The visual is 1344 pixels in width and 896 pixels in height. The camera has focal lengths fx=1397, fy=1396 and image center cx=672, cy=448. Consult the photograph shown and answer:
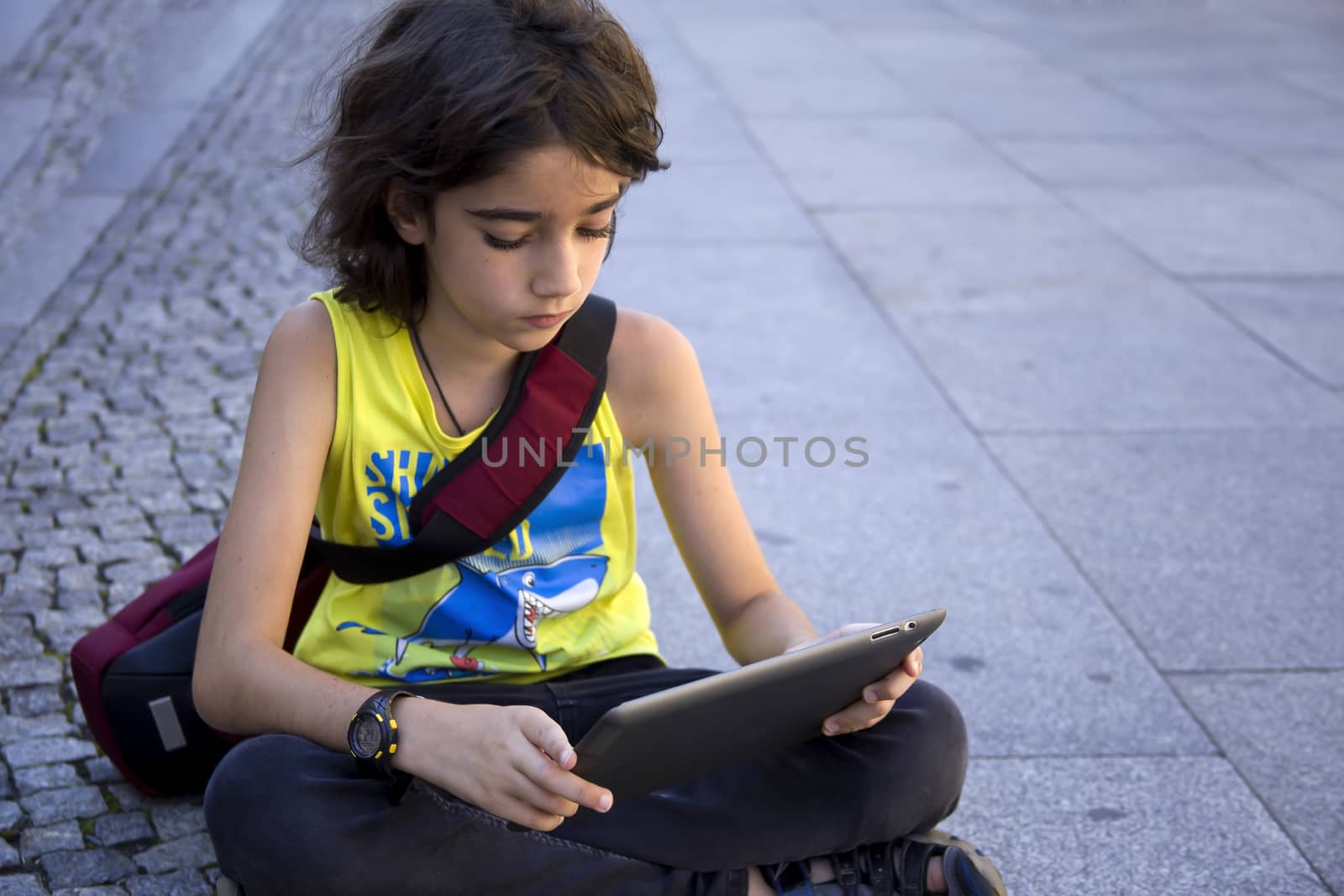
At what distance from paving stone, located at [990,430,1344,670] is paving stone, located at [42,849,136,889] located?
6.43 ft

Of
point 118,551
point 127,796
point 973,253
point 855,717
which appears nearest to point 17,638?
point 118,551

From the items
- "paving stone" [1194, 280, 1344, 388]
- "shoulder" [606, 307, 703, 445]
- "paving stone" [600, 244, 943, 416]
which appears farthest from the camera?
"paving stone" [1194, 280, 1344, 388]

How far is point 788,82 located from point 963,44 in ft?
6.22

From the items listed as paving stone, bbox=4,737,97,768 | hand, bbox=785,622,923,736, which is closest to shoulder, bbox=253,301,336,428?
hand, bbox=785,622,923,736

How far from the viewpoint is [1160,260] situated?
5215 mm

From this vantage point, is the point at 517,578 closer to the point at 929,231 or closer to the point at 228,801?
the point at 228,801

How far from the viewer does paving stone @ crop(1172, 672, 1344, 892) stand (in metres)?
2.31

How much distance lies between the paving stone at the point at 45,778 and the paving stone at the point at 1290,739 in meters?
2.02

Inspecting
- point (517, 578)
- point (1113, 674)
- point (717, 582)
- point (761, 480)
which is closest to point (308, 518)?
point (517, 578)

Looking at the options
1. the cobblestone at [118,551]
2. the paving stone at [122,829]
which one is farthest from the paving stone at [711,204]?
the paving stone at [122,829]

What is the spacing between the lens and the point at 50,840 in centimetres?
216

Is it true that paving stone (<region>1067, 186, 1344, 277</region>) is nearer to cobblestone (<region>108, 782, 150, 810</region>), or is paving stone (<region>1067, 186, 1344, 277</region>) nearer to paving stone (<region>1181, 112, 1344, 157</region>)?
paving stone (<region>1181, 112, 1344, 157</region>)

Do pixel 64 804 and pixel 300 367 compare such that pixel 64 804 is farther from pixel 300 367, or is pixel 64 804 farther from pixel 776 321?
pixel 776 321

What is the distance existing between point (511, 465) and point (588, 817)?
479mm
